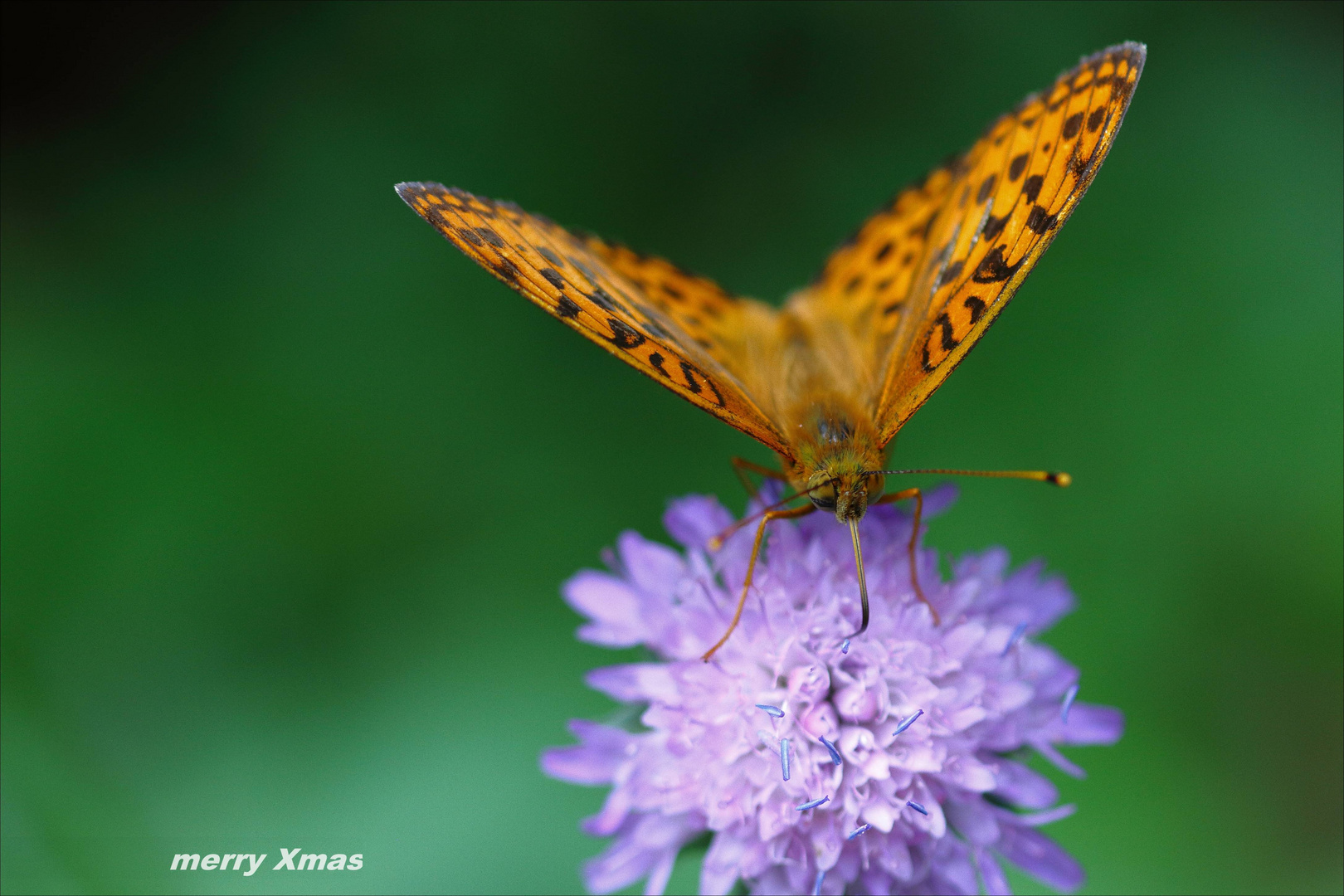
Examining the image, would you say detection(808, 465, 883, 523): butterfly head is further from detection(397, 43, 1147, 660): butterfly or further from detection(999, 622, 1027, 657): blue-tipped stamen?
detection(999, 622, 1027, 657): blue-tipped stamen

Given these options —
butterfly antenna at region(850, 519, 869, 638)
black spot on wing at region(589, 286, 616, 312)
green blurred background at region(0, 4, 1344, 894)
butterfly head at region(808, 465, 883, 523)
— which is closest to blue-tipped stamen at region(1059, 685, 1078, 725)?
butterfly antenna at region(850, 519, 869, 638)

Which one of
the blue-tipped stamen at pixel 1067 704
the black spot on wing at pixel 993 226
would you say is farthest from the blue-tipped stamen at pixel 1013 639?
the black spot on wing at pixel 993 226

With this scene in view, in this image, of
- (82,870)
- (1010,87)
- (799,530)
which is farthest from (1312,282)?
(82,870)

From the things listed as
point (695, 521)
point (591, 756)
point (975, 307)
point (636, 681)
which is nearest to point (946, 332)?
point (975, 307)

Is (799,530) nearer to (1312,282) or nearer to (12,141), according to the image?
(1312,282)

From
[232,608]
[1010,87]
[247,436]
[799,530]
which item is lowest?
[232,608]

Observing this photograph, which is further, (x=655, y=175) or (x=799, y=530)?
(x=655, y=175)

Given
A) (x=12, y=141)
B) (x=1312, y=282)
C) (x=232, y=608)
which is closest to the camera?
(x=232, y=608)
